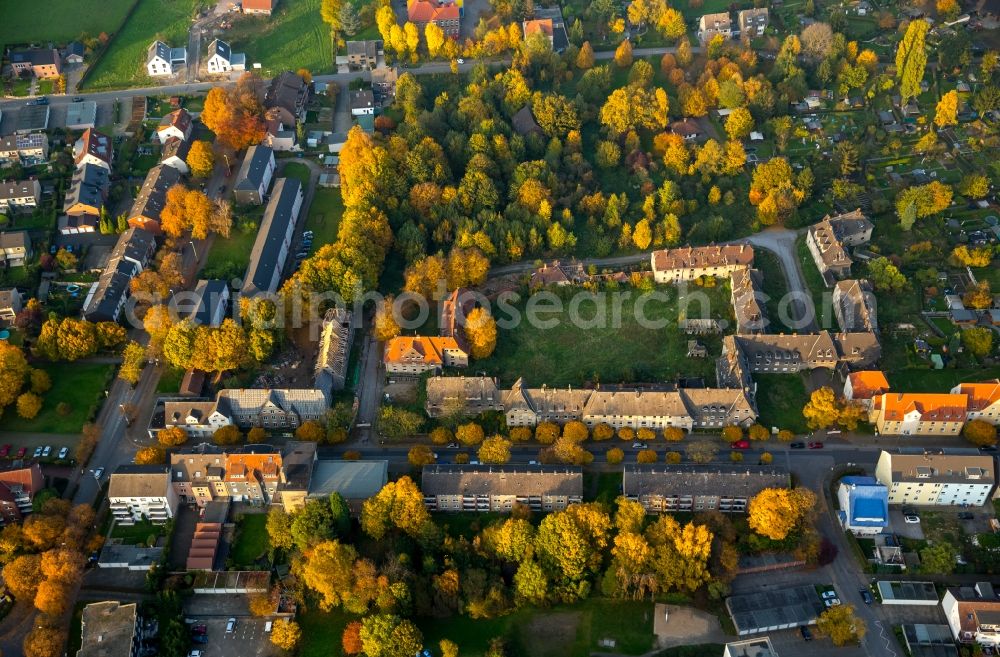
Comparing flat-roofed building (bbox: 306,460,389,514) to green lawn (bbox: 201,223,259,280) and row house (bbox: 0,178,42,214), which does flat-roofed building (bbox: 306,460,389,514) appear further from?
row house (bbox: 0,178,42,214)

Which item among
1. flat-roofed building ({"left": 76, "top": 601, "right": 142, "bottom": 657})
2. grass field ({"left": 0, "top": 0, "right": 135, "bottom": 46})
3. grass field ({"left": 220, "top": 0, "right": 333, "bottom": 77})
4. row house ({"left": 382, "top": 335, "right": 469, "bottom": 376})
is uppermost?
grass field ({"left": 0, "top": 0, "right": 135, "bottom": 46})

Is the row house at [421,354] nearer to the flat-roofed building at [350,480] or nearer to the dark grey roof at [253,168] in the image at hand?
the flat-roofed building at [350,480]

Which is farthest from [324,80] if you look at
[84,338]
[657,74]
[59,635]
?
[59,635]

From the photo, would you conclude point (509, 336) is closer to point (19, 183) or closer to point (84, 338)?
point (84, 338)

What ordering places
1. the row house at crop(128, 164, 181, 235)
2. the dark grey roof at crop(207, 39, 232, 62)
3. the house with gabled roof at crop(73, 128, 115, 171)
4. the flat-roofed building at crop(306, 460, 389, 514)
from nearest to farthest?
the flat-roofed building at crop(306, 460, 389, 514), the row house at crop(128, 164, 181, 235), the house with gabled roof at crop(73, 128, 115, 171), the dark grey roof at crop(207, 39, 232, 62)

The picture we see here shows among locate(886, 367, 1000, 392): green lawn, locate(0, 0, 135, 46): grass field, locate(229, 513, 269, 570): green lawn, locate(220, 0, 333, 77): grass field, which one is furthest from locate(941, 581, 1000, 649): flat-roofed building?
locate(0, 0, 135, 46): grass field

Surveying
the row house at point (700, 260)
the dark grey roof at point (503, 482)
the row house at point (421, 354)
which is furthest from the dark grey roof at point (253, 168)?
the dark grey roof at point (503, 482)

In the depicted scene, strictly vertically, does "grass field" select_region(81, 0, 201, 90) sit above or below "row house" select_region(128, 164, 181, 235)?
above
